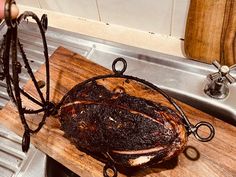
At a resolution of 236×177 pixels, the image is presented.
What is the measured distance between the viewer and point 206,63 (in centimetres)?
89

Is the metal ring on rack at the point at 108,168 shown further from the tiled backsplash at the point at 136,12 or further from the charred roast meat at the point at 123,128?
the tiled backsplash at the point at 136,12

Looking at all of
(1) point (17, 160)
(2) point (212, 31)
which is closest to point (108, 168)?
(1) point (17, 160)

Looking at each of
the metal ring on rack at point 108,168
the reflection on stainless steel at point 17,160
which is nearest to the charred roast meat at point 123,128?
the metal ring on rack at point 108,168

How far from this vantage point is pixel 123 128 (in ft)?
2.08

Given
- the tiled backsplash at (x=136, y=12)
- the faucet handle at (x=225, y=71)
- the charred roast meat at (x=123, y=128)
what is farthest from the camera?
the tiled backsplash at (x=136, y=12)

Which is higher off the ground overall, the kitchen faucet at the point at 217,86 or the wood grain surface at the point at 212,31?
the wood grain surface at the point at 212,31

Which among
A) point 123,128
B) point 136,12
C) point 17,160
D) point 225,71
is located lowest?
point 17,160

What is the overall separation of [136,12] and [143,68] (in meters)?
0.19

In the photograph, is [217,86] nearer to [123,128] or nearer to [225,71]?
[225,71]

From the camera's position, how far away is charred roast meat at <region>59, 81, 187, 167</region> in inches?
24.2

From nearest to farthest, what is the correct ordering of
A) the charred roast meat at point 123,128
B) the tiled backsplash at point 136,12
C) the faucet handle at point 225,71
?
the charred roast meat at point 123,128 → the faucet handle at point 225,71 → the tiled backsplash at point 136,12

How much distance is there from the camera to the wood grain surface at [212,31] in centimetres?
80

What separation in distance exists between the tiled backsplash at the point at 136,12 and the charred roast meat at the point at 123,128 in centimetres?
37

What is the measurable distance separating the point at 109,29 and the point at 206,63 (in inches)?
14.8
